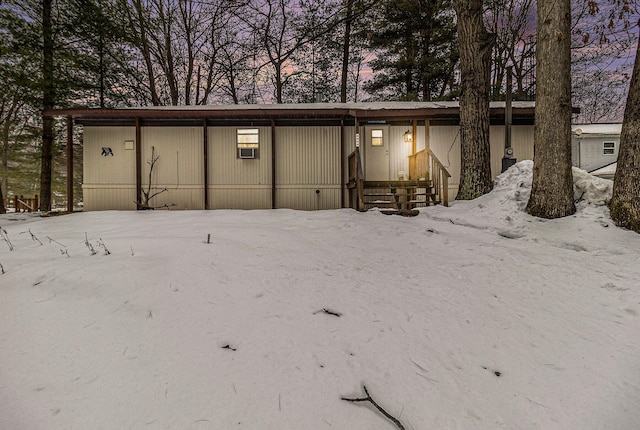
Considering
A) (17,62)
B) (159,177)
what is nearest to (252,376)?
(159,177)

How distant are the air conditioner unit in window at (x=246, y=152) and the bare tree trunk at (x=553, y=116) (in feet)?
25.7

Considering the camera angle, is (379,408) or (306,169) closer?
(379,408)

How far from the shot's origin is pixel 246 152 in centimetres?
1023

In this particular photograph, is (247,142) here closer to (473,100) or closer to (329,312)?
(473,100)

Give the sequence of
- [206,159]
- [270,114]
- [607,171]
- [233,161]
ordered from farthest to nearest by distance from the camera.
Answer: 1. [607,171]
2. [233,161]
3. [206,159]
4. [270,114]

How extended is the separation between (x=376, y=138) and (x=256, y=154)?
13.4ft

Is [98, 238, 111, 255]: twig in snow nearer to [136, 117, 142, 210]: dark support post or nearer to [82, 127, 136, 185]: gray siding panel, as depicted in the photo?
[136, 117, 142, 210]: dark support post

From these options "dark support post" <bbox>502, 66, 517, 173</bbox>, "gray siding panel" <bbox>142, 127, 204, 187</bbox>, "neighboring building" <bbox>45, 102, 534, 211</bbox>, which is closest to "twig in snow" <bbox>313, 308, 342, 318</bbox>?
"neighboring building" <bbox>45, 102, 534, 211</bbox>

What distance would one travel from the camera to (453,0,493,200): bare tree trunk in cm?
692

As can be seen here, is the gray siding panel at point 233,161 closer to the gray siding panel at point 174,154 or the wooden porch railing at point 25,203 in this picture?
the gray siding panel at point 174,154

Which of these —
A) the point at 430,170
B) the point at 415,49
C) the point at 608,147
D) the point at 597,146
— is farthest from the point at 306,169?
the point at 608,147

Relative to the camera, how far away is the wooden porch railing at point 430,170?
7871mm

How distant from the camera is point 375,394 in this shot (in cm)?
163

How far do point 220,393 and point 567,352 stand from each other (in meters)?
2.17
